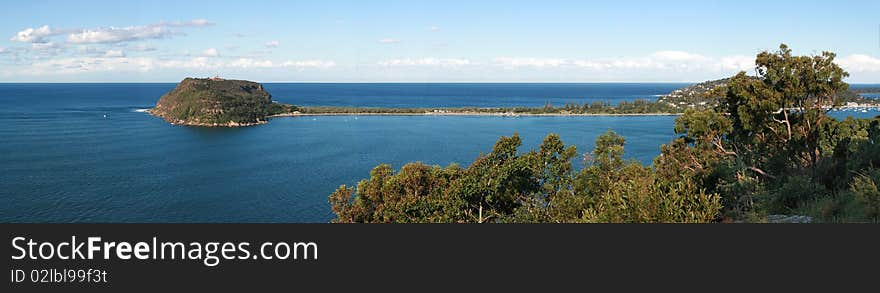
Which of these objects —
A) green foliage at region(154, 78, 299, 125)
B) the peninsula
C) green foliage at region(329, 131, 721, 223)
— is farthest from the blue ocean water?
green foliage at region(329, 131, 721, 223)

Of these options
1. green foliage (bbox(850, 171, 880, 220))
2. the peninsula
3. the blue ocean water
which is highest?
green foliage (bbox(850, 171, 880, 220))

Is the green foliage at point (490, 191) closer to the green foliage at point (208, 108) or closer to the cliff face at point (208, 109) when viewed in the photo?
the cliff face at point (208, 109)

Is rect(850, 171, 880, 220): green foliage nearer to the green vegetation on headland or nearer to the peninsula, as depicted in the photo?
the green vegetation on headland

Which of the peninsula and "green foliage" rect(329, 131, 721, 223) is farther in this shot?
the peninsula

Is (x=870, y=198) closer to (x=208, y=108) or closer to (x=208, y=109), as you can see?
(x=208, y=109)

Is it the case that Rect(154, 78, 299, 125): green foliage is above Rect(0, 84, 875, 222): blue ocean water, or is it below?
above

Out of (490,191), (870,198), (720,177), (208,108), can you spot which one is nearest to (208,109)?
(208,108)

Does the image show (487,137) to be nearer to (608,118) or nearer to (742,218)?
(608,118)

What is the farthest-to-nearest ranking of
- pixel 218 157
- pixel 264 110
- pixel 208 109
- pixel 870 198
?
pixel 264 110
pixel 208 109
pixel 218 157
pixel 870 198
